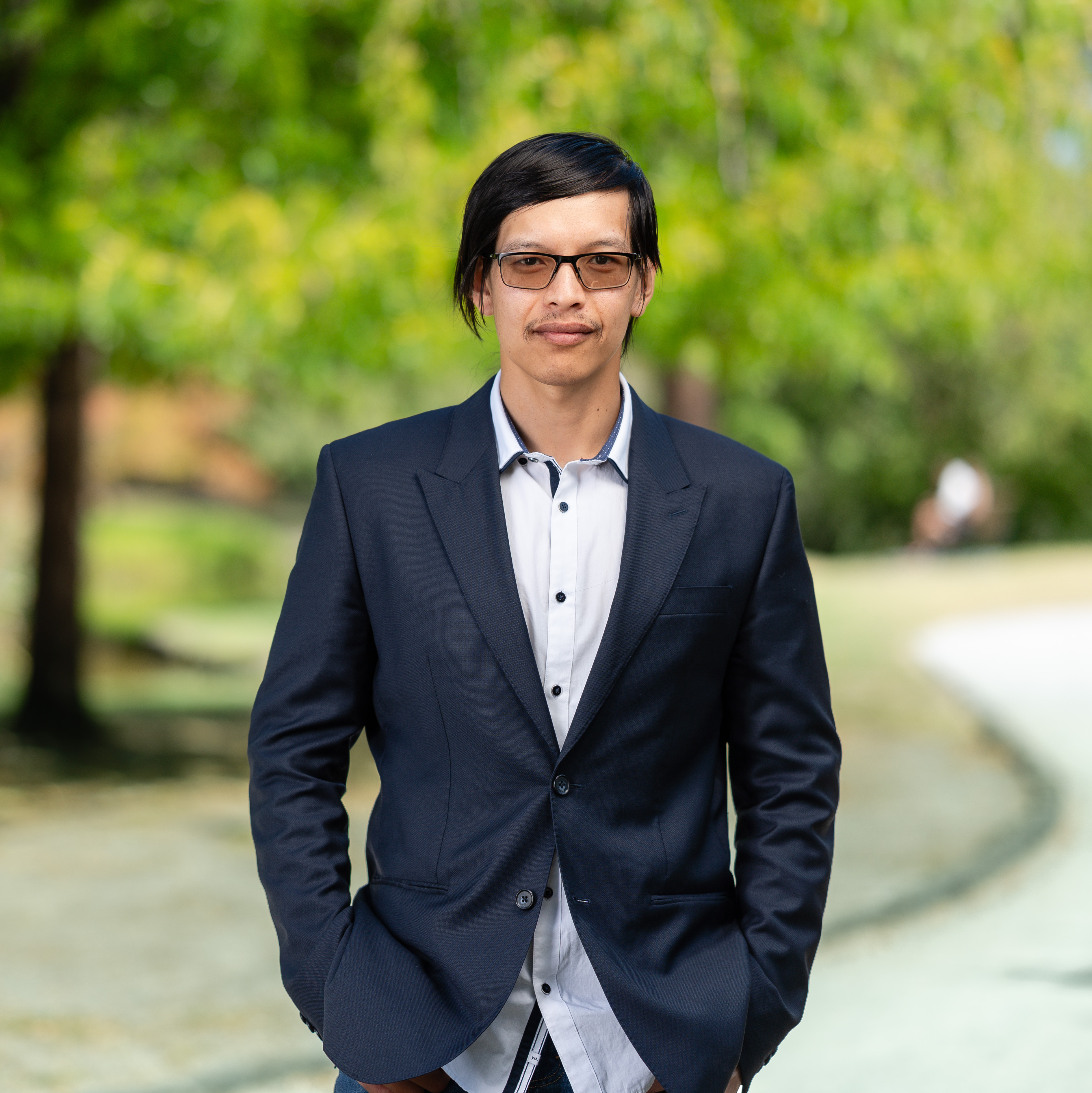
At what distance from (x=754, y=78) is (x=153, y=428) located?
18875mm

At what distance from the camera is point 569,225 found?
1.93 meters

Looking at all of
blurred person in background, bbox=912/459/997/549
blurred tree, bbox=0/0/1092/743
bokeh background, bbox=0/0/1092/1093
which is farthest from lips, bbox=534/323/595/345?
blurred person in background, bbox=912/459/997/549

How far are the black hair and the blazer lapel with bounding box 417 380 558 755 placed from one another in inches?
9.7

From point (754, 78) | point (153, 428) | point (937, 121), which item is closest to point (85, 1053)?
point (754, 78)

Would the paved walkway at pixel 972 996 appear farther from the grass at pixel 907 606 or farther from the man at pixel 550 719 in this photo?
→ the grass at pixel 907 606

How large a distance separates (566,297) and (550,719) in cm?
56

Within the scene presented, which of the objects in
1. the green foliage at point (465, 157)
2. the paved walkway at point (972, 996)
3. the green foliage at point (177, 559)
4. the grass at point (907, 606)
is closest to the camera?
the paved walkway at point (972, 996)

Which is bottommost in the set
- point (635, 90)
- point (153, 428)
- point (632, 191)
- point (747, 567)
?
point (153, 428)

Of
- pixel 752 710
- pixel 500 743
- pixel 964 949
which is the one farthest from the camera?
pixel 964 949

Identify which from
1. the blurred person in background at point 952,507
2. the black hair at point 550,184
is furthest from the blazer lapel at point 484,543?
the blurred person in background at point 952,507

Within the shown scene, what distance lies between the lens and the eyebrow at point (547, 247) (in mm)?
1933

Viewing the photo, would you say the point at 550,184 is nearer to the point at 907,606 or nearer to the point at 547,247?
the point at 547,247

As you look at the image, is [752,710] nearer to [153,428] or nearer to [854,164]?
[854,164]

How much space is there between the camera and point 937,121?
7867 mm
